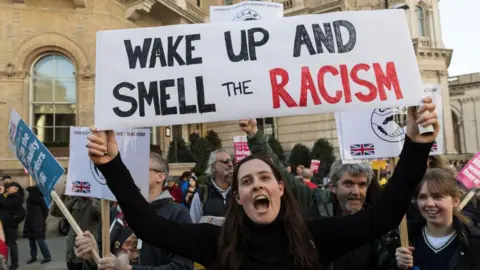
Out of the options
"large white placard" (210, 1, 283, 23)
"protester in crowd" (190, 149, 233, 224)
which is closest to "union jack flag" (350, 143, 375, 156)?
"protester in crowd" (190, 149, 233, 224)

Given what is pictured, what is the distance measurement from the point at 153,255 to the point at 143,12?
16.7 metres

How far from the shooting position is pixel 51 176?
10.8ft

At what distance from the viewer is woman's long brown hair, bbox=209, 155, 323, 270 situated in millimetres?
2002

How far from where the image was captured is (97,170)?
373 cm

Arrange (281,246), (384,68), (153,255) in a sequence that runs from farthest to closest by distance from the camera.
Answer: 1. (153,255)
2. (384,68)
3. (281,246)

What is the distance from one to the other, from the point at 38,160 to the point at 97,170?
511 mm

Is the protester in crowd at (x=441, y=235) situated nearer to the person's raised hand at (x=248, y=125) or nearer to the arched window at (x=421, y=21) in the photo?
the person's raised hand at (x=248, y=125)

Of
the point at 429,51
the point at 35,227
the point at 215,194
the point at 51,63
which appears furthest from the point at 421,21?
the point at 215,194

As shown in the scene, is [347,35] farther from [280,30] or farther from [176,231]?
[176,231]

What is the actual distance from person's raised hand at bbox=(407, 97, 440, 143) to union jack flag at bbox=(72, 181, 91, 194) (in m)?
2.79

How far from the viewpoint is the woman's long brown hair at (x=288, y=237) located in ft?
6.57

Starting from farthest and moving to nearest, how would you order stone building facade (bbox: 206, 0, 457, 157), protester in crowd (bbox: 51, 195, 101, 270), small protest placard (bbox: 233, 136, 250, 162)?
1. stone building facade (bbox: 206, 0, 457, 157)
2. small protest placard (bbox: 233, 136, 250, 162)
3. protester in crowd (bbox: 51, 195, 101, 270)

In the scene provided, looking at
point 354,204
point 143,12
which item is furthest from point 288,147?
point 354,204

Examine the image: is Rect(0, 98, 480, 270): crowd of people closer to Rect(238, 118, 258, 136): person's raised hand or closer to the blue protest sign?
Rect(238, 118, 258, 136): person's raised hand
